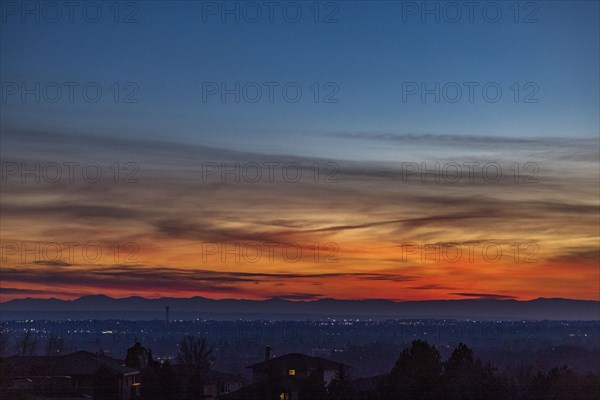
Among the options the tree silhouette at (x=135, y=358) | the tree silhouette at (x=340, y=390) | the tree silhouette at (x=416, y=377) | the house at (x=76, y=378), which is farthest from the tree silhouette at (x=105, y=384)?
the tree silhouette at (x=416, y=377)

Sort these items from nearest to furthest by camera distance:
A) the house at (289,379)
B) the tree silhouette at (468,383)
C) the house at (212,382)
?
the tree silhouette at (468,383) < the house at (289,379) < the house at (212,382)

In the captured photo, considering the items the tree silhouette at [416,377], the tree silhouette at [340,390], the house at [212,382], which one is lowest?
the house at [212,382]

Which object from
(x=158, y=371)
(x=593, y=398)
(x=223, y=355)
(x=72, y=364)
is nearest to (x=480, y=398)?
(x=593, y=398)

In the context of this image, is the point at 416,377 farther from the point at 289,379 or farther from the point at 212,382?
the point at 212,382

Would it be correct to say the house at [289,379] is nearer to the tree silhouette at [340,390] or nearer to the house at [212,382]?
the tree silhouette at [340,390]

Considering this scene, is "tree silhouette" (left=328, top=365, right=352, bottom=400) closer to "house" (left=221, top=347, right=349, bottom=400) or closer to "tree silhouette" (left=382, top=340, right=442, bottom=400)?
"house" (left=221, top=347, right=349, bottom=400)
